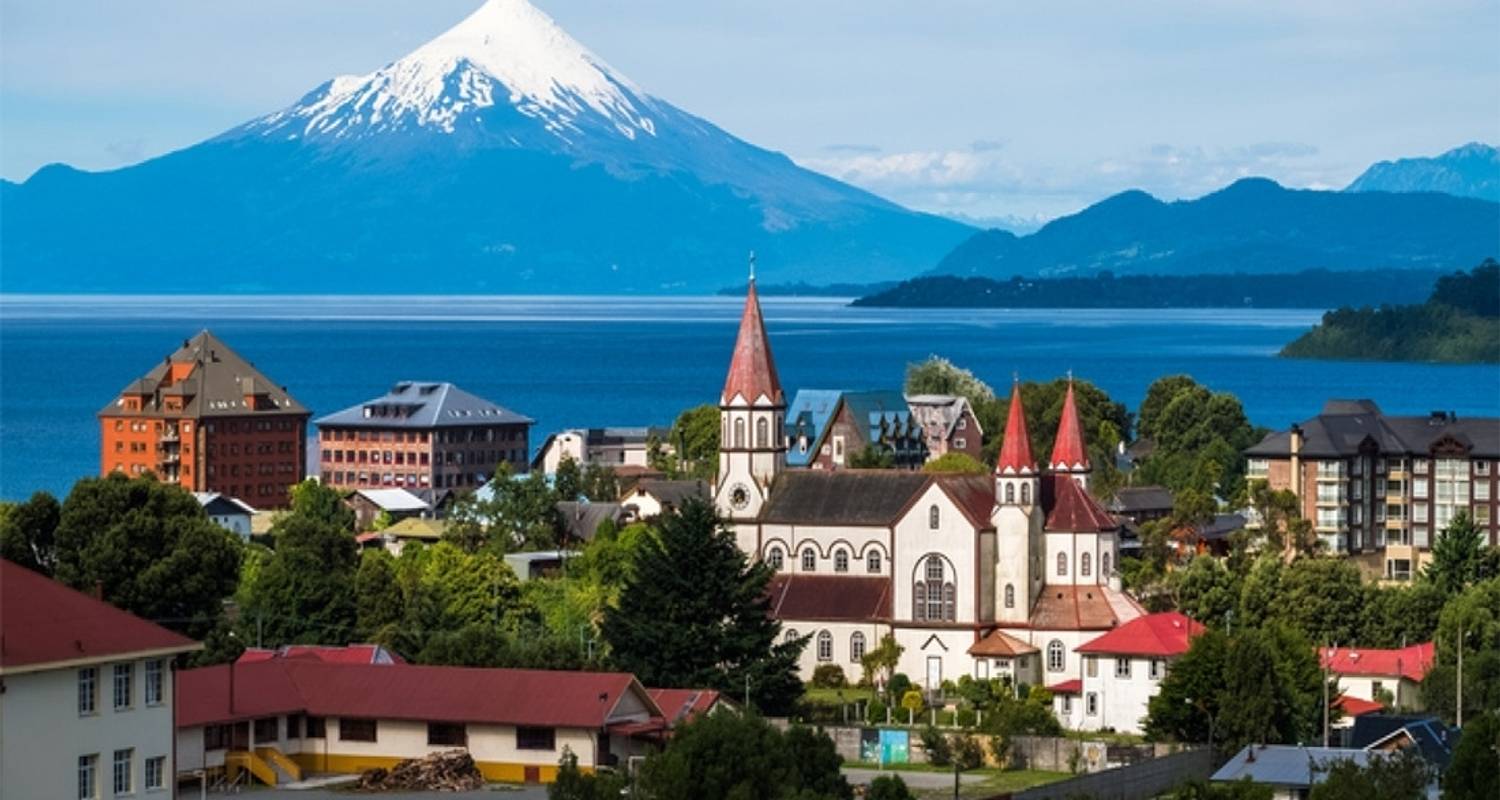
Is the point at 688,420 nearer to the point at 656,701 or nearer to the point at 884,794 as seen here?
the point at 656,701

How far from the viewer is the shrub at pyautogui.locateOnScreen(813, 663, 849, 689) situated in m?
72.4

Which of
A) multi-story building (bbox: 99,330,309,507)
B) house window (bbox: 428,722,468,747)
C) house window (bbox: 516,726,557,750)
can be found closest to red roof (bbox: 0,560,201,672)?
house window (bbox: 516,726,557,750)

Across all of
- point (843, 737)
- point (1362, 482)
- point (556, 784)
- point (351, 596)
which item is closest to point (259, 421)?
point (1362, 482)

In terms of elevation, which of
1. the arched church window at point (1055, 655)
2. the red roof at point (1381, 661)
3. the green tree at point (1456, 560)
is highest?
the green tree at point (1456, 560)

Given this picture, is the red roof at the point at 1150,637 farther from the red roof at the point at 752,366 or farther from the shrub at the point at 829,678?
the red roof at the point at 752,366

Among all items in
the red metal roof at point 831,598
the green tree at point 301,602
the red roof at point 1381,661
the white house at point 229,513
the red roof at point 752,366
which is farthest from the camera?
the white house at point 229,513

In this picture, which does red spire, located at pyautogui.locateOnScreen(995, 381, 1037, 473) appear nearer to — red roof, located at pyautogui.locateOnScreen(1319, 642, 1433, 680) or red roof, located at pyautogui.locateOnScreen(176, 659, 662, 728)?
red roof, located at pyautogui.locateOnScreen(1319, 642, 1433, 680)

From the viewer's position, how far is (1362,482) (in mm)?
95688

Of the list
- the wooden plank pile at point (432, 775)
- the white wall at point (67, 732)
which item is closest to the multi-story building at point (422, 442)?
the wooden plank pile at point (432, 775)

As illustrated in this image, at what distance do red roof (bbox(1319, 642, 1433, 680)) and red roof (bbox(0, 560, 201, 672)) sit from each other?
3431 cm

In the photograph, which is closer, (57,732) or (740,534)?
(57,732)

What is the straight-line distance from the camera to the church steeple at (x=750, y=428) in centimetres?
7844

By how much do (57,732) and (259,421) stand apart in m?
94.6

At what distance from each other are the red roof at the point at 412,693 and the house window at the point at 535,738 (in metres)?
Answer: 0.27
